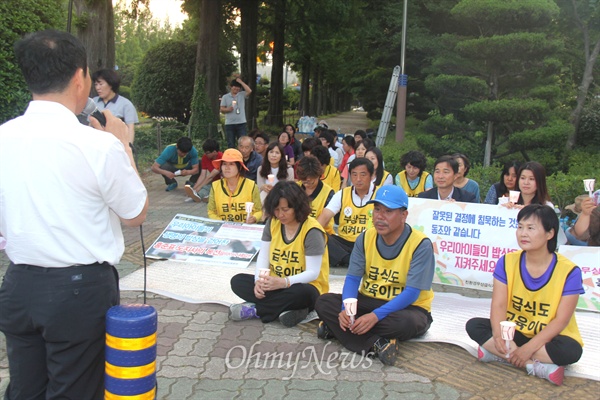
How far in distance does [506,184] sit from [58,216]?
5.50 meters

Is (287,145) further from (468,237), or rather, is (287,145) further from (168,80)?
(168,80)

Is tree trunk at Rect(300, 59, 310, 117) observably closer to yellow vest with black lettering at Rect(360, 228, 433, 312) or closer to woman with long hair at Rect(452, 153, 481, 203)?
woman with long hair at Rect(452, 153, 481, 203)

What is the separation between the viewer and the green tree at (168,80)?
23.3 meters

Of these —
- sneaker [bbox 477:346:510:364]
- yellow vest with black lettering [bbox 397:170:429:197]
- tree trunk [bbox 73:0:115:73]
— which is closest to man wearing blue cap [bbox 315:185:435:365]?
sneaker [bbox 477:346:510:364]

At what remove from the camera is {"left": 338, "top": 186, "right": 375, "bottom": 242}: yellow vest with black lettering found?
22.4 ft

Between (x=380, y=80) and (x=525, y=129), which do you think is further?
(x=380, y=80)

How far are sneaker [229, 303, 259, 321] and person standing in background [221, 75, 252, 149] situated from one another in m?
9.33

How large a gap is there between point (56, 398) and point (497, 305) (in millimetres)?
3026

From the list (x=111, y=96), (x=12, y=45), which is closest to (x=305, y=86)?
(x=12, y=45)

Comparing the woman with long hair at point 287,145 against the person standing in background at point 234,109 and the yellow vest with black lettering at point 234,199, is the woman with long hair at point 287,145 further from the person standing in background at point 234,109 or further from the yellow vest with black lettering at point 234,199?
the yellow vest with black lettering at point 234,199

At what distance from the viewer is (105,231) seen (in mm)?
2500

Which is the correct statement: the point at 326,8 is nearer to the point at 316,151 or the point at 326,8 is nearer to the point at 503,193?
the point at 316,151

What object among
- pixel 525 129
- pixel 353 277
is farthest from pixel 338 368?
pixel 525 129

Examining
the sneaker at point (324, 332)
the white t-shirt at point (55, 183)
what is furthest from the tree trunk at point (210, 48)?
the white t-shirt at point (55, 183)
